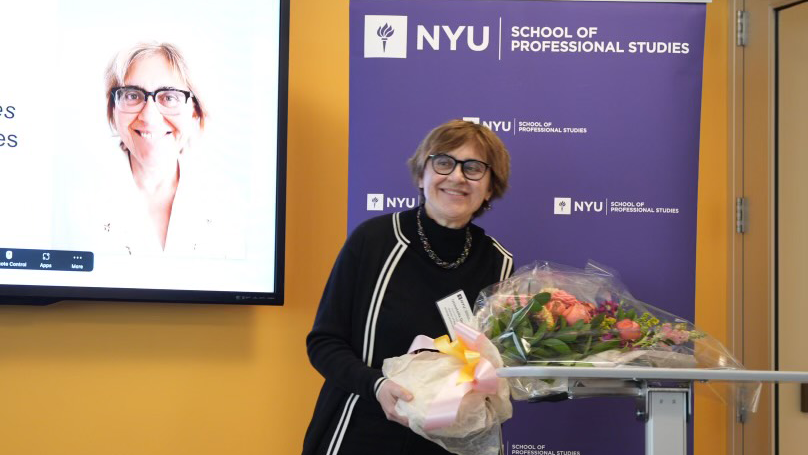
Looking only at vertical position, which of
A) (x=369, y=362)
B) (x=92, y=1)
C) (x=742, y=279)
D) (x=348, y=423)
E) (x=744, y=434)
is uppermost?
(x=92, y=1)

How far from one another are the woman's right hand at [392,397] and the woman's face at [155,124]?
1.53m

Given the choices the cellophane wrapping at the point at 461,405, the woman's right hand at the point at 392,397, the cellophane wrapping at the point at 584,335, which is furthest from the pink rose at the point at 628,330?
the woman's right hand at the point at 392,397

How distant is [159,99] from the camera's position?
3.03 m

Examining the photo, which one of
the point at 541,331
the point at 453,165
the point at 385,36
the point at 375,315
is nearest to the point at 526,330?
the point at 541,331

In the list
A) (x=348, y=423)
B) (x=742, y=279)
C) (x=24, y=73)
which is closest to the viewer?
(x=348, y=423)

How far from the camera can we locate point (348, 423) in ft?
7.14

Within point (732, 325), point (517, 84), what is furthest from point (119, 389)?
point (732, 325)

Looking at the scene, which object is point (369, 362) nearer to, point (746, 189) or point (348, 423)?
point (348, 423)

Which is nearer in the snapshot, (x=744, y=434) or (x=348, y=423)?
(x=348, y=423)

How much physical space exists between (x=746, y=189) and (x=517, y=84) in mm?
998

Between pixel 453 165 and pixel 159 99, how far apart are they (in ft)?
4.37

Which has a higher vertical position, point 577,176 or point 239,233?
point 577,176

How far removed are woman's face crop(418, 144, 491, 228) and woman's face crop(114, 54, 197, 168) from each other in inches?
46.1

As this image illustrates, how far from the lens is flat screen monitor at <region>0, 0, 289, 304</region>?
2.97m
